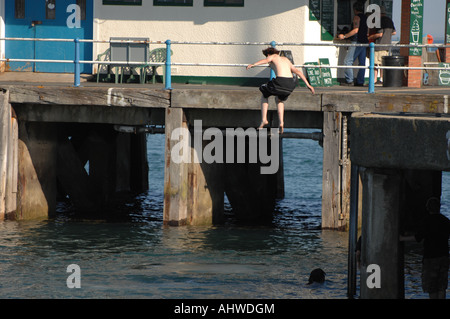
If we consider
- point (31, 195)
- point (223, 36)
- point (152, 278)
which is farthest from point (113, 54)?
point (152, 278)

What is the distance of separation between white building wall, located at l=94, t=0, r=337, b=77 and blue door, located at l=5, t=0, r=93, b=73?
1.16 metres

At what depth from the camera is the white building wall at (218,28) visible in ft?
66.2

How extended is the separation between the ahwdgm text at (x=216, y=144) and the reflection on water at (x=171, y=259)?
1.39m

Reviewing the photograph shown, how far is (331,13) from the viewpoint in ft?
66.5

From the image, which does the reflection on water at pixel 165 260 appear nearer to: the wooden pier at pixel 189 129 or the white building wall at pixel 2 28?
the wooden pier at pixel 189 129

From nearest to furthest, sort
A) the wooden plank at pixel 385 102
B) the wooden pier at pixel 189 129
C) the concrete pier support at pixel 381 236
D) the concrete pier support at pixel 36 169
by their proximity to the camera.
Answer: the concrete pier support at pixel 381 236
the wooden plank at pixel 385 102
the wooden pier at pixel 189 129
the concrete pier support at pixel 36 169

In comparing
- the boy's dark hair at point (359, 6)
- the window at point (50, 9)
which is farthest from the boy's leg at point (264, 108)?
the window at point (50, 9)

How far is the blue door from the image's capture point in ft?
72.1

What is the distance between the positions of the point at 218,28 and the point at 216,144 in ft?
11.7

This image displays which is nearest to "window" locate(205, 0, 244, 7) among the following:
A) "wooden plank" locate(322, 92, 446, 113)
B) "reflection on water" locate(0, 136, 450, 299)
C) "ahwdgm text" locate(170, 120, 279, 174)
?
"ahwdgm text" locate(170, 120, 279, 174)

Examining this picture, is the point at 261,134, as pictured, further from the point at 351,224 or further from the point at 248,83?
the point at 351,224

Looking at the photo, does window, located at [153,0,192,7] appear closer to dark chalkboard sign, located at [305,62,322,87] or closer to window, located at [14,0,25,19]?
dark chalkboard sign, located at [305,62,322,87]
